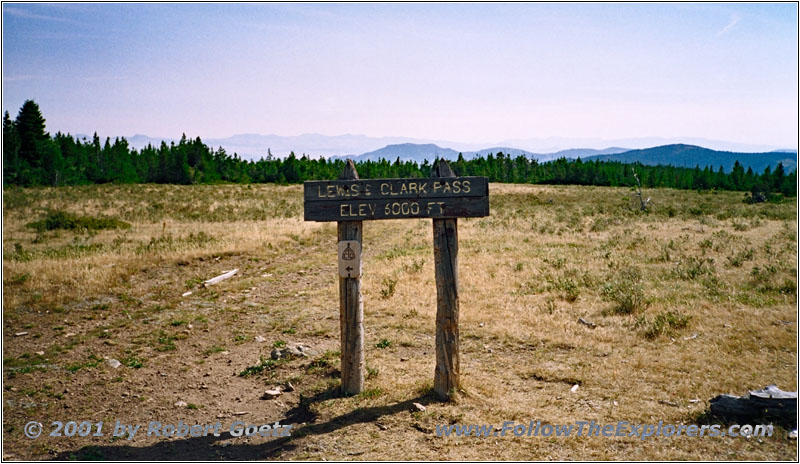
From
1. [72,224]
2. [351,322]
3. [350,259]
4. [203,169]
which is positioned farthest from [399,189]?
[203,169]

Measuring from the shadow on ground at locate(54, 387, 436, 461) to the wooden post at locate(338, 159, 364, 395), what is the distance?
1.83ft

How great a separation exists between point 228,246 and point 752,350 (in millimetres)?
14477

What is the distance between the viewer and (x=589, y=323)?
9617mm

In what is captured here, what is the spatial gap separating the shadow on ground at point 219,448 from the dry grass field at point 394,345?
2cm

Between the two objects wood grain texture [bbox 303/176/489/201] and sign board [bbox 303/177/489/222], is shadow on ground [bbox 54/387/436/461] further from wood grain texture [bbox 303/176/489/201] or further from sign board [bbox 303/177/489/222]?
wood grain texture [bbox 303/176/489/201]

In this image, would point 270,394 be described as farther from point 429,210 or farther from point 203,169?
point 203,169

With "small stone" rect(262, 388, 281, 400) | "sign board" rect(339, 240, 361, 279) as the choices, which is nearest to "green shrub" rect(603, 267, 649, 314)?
"sign board" rect(339, 240, 361, 279)

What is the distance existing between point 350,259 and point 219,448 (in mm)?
2398

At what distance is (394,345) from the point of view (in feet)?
28.7

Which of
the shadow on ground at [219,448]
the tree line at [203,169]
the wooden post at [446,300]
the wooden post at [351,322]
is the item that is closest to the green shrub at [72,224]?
the shadow on ground at [219,448]

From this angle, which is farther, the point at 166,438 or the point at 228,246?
the point at 228,246

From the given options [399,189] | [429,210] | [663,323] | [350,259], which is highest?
[399,189]

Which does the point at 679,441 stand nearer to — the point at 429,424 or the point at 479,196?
the point at 429,424

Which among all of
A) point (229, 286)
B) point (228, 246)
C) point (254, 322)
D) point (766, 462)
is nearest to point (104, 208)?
point (228, 246)
